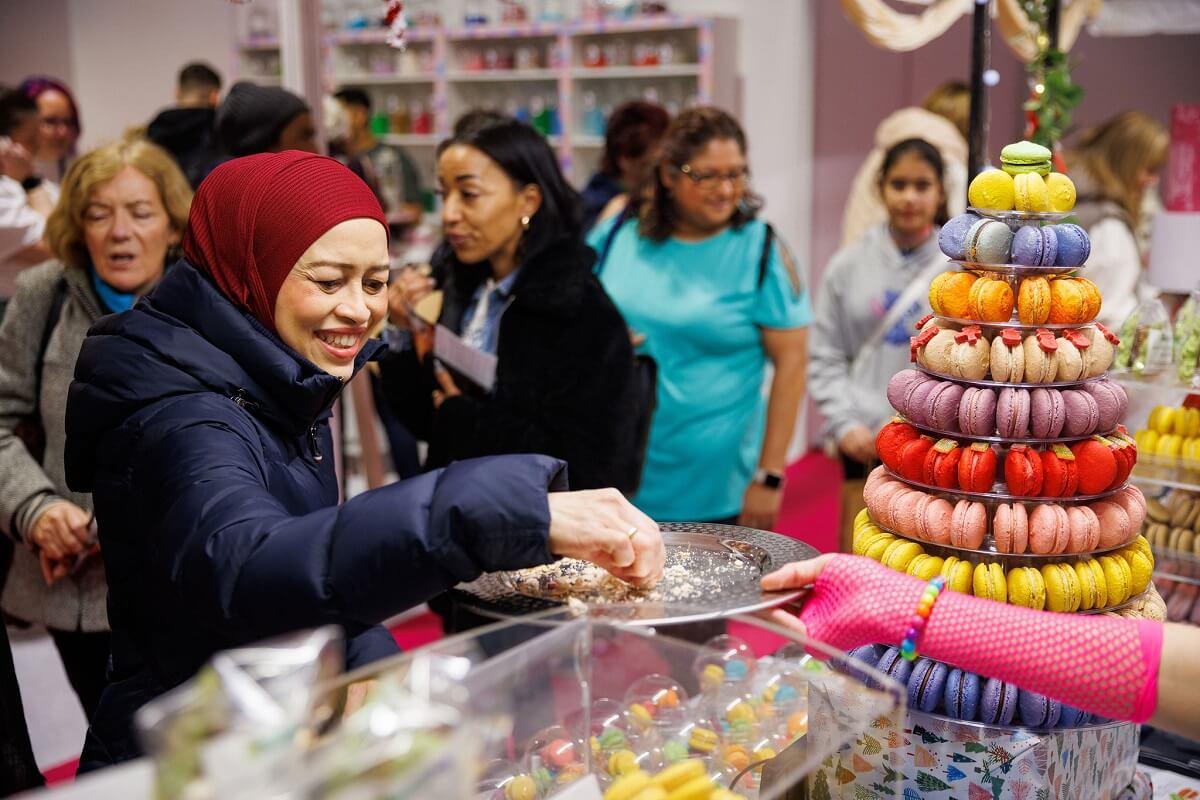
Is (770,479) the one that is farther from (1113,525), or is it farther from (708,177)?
(1113,525)

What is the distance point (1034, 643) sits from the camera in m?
1.31

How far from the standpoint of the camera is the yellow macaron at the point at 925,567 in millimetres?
1584

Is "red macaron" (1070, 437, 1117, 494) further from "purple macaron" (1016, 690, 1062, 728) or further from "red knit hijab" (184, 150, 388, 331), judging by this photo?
"red knit hijab" (184, 150, 388, 331)

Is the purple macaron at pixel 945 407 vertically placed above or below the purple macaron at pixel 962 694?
above

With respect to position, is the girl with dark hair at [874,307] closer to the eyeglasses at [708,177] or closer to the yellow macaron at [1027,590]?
the eyeglasses at [708,177]

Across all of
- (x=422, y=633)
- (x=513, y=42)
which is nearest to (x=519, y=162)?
(x=422, y=633)

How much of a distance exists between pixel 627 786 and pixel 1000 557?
0.67 metres

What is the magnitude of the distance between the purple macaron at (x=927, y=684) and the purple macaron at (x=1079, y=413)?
1.21ft

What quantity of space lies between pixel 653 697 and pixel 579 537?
27cm

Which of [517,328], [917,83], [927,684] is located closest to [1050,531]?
[927,684]

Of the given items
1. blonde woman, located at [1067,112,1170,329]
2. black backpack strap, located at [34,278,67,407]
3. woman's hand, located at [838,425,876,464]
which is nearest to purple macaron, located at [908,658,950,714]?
black backpack strap, located at [34,278,67,407]

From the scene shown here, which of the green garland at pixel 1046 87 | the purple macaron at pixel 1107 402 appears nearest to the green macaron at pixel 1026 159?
the purple macaron at pixel 1107 402

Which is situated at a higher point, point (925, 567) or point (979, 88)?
point (979, 88)

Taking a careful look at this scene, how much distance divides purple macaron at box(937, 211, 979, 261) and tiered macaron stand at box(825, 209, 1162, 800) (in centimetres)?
2
